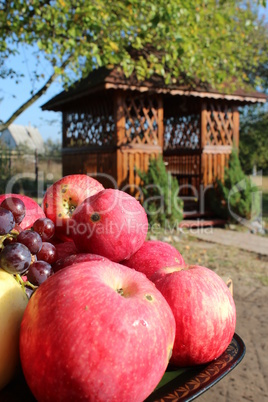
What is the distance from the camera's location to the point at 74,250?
1499 mm

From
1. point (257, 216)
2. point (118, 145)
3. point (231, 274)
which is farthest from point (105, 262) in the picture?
point (257, 216)

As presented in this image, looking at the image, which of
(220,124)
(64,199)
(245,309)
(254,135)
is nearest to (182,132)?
(220,124)

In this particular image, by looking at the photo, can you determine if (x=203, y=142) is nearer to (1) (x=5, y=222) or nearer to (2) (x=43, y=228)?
(2) (x=43, y=228)

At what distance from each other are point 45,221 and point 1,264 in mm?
318

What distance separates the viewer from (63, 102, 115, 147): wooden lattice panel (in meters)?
11.4

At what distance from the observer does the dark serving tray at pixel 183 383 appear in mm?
999

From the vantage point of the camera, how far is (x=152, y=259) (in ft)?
4.85

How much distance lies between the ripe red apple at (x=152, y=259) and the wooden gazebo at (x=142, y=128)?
8.29 m

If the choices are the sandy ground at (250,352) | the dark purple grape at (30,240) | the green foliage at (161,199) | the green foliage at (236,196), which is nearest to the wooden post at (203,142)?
the green foliage at (236,196)

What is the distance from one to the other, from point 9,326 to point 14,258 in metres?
0.18

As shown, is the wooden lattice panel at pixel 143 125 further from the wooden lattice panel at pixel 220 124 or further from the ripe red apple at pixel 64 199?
the ripe red apple at pixel 64 199

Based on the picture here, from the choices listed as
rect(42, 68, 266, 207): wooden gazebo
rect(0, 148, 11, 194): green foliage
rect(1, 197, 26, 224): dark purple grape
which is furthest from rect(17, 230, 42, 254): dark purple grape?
rect(42, 68, 266, 207): wooden gazebo

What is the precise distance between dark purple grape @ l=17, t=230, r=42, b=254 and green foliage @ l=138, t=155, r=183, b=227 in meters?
8.37

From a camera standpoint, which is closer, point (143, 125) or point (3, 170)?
point (3, 170)
